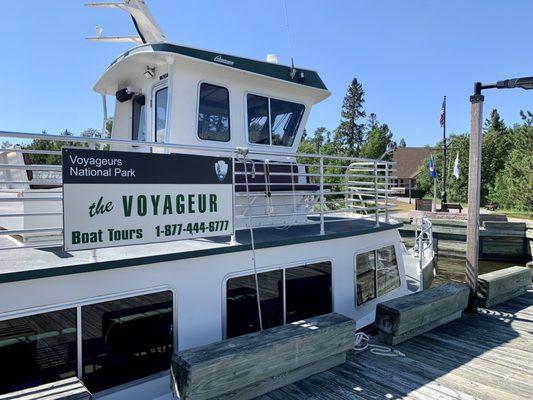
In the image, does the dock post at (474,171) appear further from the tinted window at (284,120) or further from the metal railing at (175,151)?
the tinted window at (284,120)

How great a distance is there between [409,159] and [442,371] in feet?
204

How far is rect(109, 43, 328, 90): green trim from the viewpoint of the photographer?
567cm

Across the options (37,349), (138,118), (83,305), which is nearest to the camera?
(37,349)

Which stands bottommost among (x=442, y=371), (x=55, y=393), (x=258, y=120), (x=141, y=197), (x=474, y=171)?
(x=442, y=371)

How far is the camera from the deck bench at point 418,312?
5.71 metres

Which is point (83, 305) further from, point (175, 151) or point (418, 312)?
point (418, 312)

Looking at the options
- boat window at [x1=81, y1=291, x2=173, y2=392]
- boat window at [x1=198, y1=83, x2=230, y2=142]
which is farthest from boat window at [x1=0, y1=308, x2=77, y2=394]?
boat window at [x1=198, y1=83, x2=230, y2=142]

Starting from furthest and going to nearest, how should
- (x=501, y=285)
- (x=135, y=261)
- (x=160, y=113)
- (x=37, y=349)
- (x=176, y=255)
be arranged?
(x=501, y=285) < (x=160, y=113) < (x=176, y=255) < (x=135, y=261) < (x=37, y=349)

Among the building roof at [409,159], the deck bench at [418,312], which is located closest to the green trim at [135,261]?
the deck bench at [418,312]

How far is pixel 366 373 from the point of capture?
4922 mm

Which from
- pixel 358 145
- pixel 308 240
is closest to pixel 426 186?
pixel 358 145

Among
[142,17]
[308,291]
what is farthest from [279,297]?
[142,17]

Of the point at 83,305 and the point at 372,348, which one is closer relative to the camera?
the point at 83,305

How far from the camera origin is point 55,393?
10.1 ft
